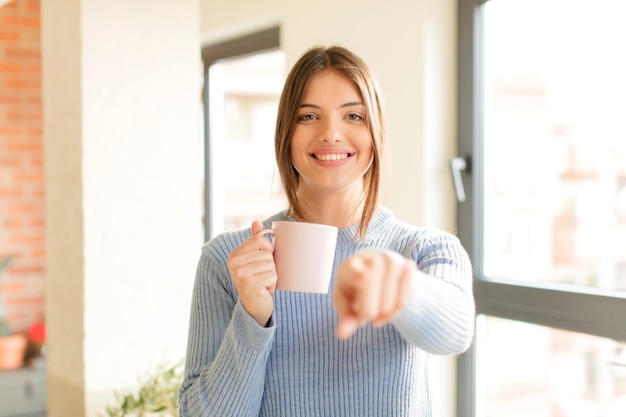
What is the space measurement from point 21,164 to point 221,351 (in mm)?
3737

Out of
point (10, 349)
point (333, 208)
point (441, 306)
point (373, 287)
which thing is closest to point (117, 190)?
point (333, 208)

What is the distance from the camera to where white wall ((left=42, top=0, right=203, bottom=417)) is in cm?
223

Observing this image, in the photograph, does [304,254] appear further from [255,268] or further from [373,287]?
[373,287]

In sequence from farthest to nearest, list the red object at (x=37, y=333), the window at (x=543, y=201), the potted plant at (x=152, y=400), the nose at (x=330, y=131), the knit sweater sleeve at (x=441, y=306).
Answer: the red object at (x=37, y=333) < the potted plant at (x=152, y=400) < the window at (x=543, y=201) < the nose at (x=330, y=131) < the knit sweater sleeve at (x=441, y=306)

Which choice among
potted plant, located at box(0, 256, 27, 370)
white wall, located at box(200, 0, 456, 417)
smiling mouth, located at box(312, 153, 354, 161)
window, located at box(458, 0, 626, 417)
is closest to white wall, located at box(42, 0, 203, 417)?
white wall, located at box(200, 0, 456, 417)

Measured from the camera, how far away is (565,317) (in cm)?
195

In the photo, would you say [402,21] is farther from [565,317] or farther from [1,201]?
[1,201]

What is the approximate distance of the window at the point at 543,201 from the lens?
197 cm

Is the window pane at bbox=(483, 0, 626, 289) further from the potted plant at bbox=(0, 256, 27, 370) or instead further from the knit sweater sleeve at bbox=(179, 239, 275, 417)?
the potted plant at bbox=(0, 256, 27, 370)

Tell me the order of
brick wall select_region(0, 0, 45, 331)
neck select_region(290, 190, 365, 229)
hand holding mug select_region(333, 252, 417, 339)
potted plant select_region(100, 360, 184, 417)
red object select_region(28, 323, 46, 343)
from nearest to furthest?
hand holding mug select_region(333, 252, 417, 339) → neck select_region(290, 190, 365, 229) → potted plant select_region(100, 360, 184, 417) → red object select_region(28, 323, 46, 343) → brick wall select_region(0, 0, 45, 331)

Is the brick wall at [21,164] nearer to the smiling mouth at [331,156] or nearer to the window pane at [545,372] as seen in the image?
the window pane at [545,372]

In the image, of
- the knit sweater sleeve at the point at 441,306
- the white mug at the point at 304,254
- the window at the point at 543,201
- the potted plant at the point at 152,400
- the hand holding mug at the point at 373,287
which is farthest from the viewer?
the potted plant at the point at 152,400

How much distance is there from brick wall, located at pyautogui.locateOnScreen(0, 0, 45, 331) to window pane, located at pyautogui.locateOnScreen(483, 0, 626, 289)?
10.2 feet

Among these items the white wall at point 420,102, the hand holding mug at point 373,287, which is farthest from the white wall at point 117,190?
the hand holding mug at point 373,287
